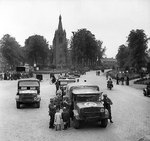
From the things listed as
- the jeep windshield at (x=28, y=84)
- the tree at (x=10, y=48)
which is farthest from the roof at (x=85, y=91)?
the tree at (x=10, y=48)

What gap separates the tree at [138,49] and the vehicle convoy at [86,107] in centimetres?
6060

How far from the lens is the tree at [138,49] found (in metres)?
77.3

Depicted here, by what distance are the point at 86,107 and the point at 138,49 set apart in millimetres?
63911

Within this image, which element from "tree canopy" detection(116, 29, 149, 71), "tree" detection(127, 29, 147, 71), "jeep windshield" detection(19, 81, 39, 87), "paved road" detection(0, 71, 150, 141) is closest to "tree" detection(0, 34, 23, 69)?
"tree canopy" detection(116, 29, 149, 71)

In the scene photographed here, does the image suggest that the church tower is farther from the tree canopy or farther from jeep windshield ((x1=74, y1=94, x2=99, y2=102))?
jeep windshield ((x1=74, y1=94, x2=99, y2=102))

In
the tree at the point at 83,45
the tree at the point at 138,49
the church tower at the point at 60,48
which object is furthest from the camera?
the church tower at the point at 60,48

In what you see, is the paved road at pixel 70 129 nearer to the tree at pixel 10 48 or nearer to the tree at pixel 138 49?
the tree at pixel 138 49

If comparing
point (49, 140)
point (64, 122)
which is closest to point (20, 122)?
point (64, 122)

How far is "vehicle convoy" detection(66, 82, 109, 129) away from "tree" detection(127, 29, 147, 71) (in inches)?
2386

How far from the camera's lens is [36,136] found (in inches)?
567

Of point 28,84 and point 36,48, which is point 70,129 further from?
point 36,48

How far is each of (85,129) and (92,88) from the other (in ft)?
12.2

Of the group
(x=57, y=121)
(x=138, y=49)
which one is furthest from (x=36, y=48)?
(x=57, y=121)

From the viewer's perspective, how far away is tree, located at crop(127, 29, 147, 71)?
254 ft
